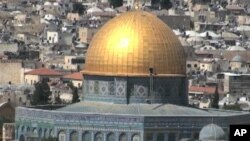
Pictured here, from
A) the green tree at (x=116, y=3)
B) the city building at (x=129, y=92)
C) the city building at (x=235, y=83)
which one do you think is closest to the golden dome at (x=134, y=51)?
the city building at (x=129, y=92)

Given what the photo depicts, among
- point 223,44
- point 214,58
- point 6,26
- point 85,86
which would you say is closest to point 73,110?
point 85,86

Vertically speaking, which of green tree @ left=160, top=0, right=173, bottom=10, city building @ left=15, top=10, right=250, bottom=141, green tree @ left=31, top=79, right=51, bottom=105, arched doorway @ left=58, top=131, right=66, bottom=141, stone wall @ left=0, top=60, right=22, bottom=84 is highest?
city building @ left=15, top=10, right=250, bottom=141

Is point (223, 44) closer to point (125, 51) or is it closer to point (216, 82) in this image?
point (216, 82)

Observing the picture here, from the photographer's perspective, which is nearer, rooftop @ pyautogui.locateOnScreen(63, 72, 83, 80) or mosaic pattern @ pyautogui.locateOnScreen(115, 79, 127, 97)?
mosaic pattern @ pyautogui.locateOnScreen(115, 79, 127, 97)

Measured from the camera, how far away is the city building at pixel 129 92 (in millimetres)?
55719

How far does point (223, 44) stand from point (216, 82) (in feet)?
110

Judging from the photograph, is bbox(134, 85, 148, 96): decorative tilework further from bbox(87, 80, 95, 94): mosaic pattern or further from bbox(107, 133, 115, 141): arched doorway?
bbox(107, 133, 115, 141): arched doorway

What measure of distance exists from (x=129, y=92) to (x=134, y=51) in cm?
109

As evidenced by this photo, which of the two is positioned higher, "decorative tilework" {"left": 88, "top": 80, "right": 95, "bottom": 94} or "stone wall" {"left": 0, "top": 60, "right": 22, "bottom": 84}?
"decorative tilework" {"left": 88, "top": 80, "right": 95, "bottom": 94}

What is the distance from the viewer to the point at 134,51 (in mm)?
56594

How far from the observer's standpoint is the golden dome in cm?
5650

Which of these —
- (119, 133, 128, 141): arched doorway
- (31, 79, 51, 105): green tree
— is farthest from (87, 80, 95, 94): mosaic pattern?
(31, 79, 51, 105): green tree

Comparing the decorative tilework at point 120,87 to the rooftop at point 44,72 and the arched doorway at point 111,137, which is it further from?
the rooftop at point 44,72

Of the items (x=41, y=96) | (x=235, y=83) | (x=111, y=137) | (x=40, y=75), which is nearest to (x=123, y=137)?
(x=111, y=137)
